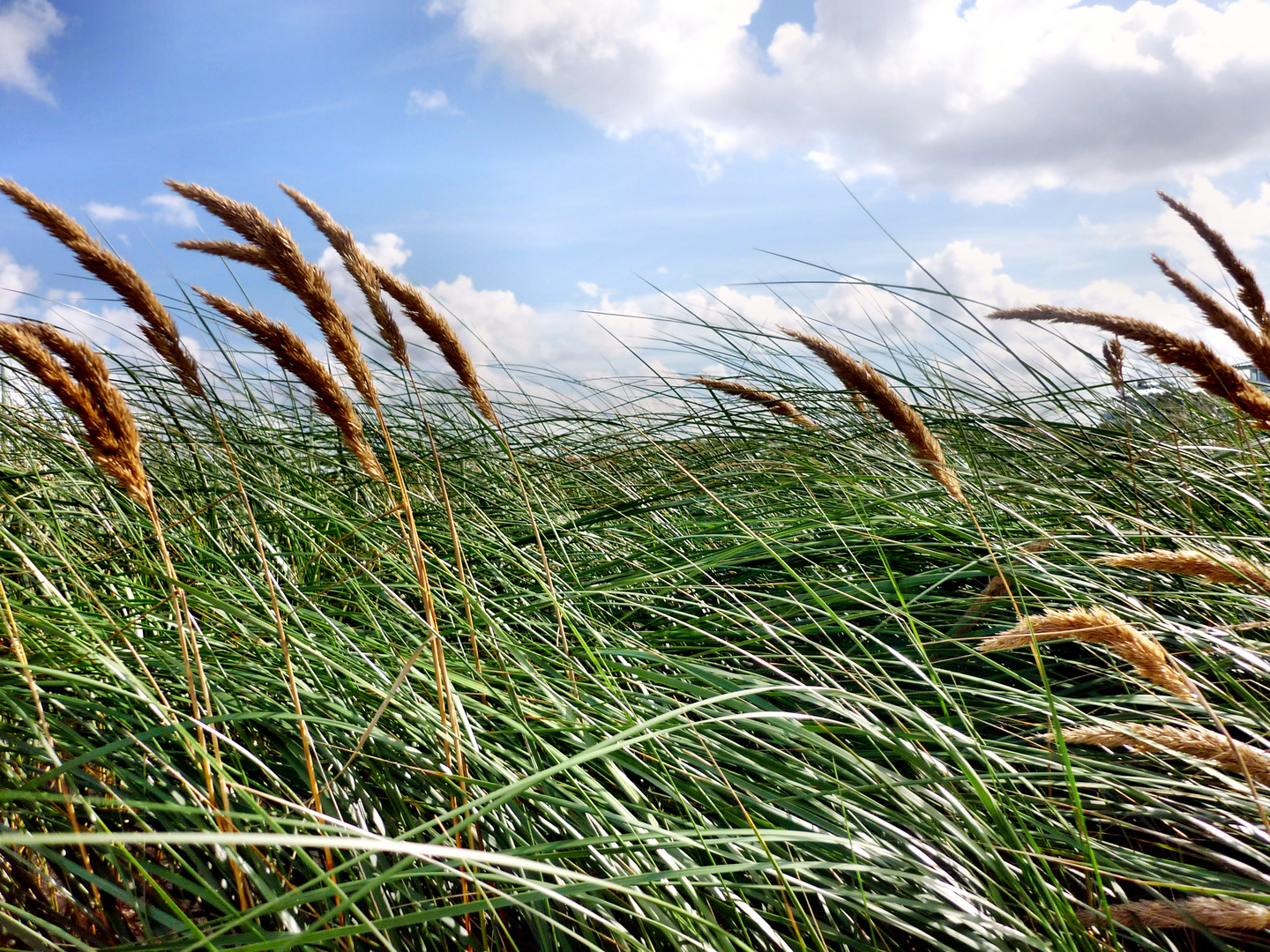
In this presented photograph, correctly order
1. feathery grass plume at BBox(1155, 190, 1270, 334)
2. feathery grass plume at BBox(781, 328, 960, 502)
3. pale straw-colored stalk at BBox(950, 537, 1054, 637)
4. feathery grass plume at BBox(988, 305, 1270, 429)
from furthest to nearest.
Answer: feathery grass plume at BBox(1155, 190, 1270, 334) → pale straw-colored stalk at BBox(950, 537, 1054, 637) → feathery grass plume at BBox(781, 328, 960, 502) → feathery grass plume at BBox(988, 305, 1270, 429)

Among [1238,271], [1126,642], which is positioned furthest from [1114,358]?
[1126,642]

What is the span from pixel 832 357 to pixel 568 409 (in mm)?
2137

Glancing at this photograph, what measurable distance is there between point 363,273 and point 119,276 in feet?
1.51

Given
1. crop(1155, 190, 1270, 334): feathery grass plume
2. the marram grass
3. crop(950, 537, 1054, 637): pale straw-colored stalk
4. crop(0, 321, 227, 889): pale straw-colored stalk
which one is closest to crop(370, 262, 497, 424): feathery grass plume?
the marram grass

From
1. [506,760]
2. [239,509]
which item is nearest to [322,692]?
[506,760]

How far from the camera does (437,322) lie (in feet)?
5.73

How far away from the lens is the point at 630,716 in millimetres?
1284

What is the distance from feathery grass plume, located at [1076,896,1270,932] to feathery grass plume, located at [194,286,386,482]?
1251 millimetres

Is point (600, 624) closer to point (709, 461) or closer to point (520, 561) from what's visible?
point (520, 561)

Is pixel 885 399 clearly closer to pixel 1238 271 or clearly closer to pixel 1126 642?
pixel 1126 642

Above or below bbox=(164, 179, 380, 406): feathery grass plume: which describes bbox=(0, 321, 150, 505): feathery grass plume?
below

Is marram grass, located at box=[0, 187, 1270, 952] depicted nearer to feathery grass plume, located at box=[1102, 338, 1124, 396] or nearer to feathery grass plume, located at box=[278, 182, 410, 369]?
feathery grass plume, located at box=[278, 182, 410, 369]

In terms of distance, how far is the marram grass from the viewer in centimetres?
97

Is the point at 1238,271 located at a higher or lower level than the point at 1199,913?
higher
